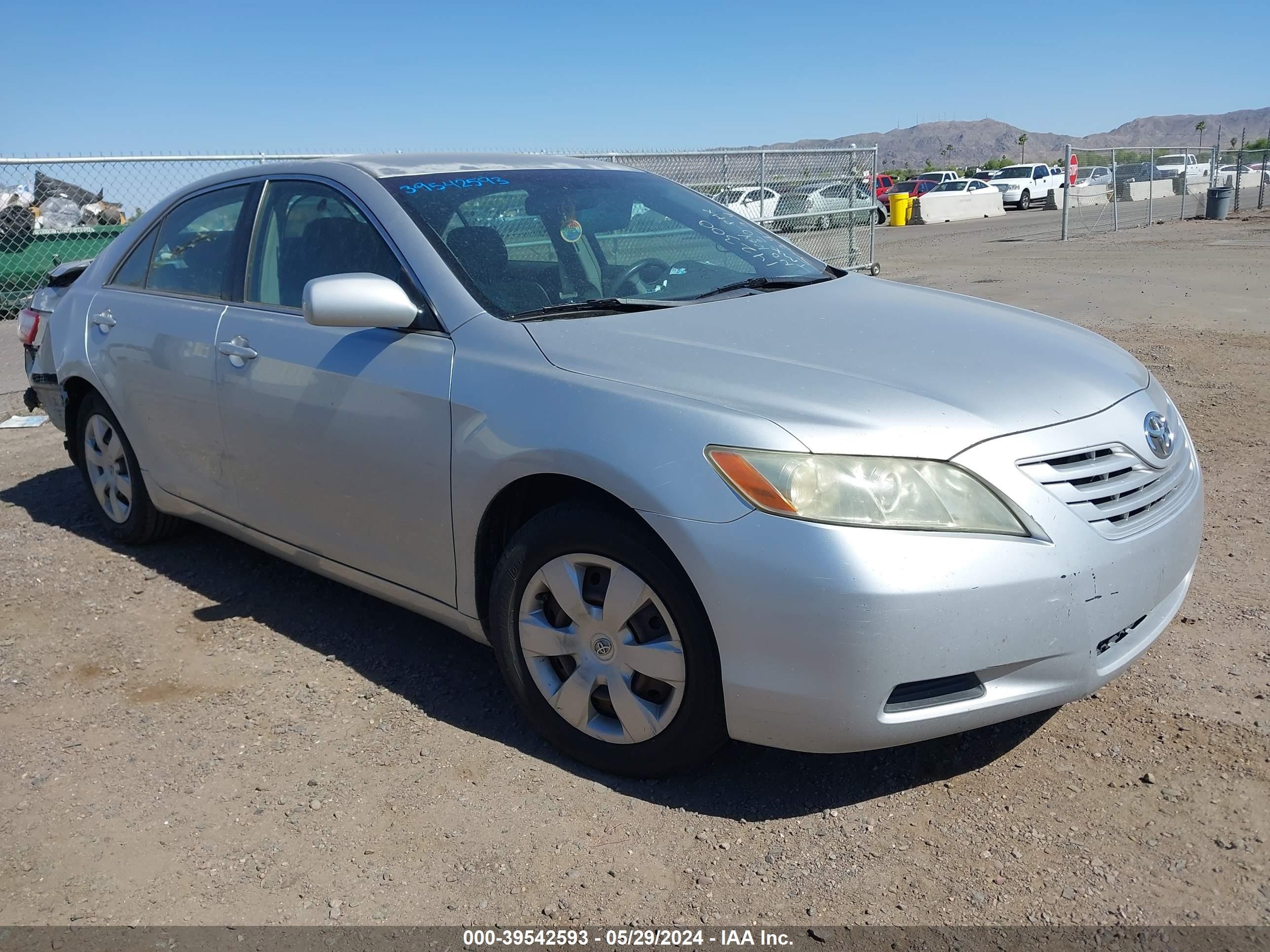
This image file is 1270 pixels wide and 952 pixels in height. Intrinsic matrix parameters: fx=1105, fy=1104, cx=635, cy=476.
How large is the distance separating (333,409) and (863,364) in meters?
1.72

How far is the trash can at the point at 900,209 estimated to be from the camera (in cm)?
3572

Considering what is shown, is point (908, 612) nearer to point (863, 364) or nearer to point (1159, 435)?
point (863, 364)

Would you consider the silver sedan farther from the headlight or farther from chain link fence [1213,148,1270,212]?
chain link fence [1213,148,1270,212]

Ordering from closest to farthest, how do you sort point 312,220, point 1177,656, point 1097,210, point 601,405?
point 601,405 → point 1177,656 → point 312,220 → point 1097,210

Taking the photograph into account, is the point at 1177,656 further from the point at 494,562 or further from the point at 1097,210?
the point at 1097,210

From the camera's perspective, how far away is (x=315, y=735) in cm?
344

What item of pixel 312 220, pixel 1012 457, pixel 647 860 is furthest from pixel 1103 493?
pixel 312 220

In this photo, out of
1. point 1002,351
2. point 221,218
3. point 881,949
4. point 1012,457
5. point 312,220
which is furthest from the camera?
point 221,218

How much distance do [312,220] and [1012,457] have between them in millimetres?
2581

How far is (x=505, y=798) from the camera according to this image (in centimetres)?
304

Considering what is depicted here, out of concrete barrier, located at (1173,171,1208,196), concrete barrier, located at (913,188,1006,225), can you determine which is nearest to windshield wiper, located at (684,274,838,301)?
concrete barrier, located at (913,188,1006,225)

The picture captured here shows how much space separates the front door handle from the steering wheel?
4.40 feet

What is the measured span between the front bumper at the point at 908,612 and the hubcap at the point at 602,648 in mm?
208

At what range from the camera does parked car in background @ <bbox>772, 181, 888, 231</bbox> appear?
13.9m
